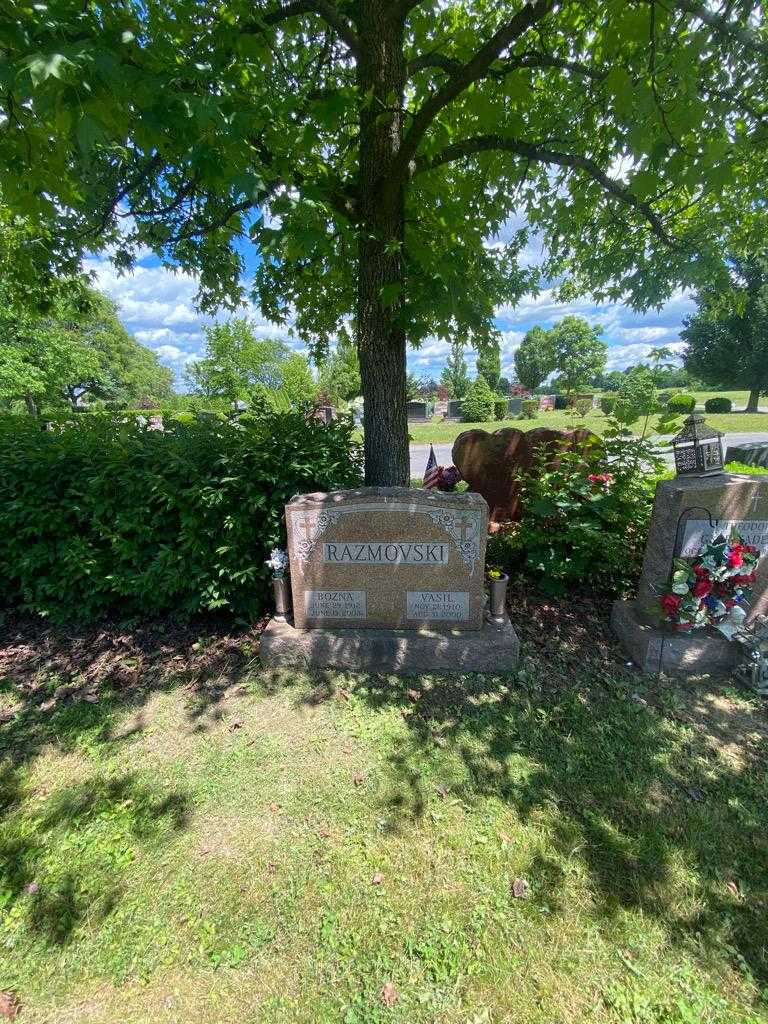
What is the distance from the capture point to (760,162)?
356cm

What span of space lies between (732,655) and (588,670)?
1.09 meters

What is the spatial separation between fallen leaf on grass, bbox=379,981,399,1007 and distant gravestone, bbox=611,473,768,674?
9.08 ft

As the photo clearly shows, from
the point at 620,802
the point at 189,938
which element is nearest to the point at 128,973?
the point at 189,938

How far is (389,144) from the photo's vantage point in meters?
3.59

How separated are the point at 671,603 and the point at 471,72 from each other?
415cm

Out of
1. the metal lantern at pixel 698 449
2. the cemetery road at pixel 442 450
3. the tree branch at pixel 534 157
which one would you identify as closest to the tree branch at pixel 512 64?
the tree branch at pixel 534 157

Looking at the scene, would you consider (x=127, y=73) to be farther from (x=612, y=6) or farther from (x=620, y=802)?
(x=620, y=802)

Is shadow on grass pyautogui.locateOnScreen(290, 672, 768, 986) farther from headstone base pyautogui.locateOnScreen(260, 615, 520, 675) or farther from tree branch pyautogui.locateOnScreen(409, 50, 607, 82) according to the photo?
tree branch pyautogui.locateOnScreen(409, 50, 607, 82)

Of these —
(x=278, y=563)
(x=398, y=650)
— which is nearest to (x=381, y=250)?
(x=278, y=563)

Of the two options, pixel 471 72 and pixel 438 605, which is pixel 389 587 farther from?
pixel 471 72

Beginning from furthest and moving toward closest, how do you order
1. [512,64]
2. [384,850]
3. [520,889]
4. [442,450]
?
[442,450], [512,64], [384,850], [520,889]

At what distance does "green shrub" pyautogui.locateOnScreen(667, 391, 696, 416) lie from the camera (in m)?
3.95

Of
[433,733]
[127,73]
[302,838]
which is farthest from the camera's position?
[433,733]

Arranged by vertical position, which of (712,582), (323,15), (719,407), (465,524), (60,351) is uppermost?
(323,15)
